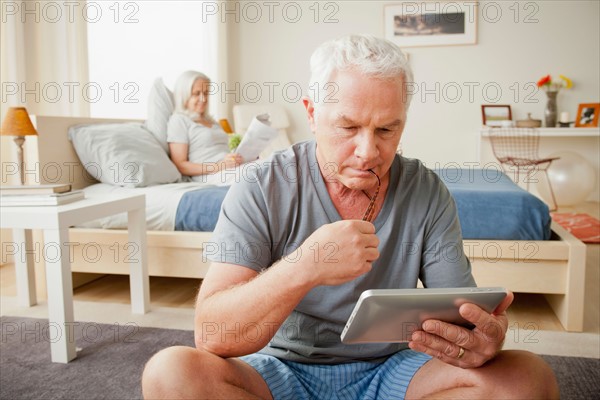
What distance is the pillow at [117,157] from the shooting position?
2705 mm

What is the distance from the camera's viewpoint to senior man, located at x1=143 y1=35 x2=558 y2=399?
0.93 metres

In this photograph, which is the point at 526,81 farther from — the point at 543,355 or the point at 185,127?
the point at 543,355

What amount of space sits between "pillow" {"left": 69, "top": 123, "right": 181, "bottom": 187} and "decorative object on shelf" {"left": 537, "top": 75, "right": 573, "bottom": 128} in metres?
3.91

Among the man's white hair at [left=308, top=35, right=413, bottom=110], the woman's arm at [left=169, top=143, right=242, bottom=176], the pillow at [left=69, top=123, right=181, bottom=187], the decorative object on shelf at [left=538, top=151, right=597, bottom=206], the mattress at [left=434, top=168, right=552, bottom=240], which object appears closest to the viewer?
the man's white hair at [left=308, top=35, right=413, bottom=110]

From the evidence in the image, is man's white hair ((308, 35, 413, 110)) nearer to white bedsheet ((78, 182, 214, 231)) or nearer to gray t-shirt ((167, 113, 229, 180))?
white bedsheet ((78, 182, 214, 231))

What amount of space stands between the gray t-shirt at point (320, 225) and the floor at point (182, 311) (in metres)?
1.00

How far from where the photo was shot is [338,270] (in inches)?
36.0

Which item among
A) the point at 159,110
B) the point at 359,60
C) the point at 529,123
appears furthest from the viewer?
the point at 529,123

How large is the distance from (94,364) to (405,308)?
127cm

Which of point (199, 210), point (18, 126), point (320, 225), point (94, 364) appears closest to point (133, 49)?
point (18, 126)

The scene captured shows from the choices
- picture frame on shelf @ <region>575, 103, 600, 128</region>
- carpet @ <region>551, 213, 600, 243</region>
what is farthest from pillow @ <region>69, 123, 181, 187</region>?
picture frame on shelf @ <region>575, 103, 600, 128</region>

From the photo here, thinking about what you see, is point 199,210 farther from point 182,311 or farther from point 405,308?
point 405,308

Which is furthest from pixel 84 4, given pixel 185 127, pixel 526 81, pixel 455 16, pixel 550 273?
pixel 526 81

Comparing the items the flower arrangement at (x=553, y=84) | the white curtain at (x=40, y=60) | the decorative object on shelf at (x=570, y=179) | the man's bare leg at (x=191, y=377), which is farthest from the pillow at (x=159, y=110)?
the flower arrangement at (x=553, y=84)
